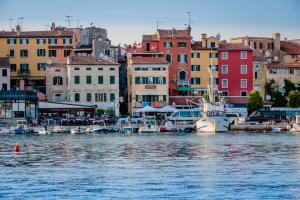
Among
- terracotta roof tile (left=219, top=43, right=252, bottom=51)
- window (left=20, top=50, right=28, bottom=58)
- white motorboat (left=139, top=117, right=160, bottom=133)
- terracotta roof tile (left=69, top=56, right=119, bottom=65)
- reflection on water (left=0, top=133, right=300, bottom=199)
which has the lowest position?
reflection on water (left=0, top=133, right=300, bottom=199)

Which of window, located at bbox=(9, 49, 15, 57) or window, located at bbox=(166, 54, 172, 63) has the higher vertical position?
window, located at bbox=(9, 49, 15, 57)

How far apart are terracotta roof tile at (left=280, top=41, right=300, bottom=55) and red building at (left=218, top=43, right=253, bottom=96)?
17.4m

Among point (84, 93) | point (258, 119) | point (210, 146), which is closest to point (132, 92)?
point (84, 93)

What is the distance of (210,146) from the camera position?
88875 mm

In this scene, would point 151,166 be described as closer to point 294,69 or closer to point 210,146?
point 210,146

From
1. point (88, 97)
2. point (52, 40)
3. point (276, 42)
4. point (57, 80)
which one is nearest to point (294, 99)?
point (276, 42)

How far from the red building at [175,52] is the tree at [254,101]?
774cm

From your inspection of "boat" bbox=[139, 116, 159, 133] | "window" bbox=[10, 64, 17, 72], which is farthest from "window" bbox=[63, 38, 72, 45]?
"boat" bbox=[139, 116, 159, 133]

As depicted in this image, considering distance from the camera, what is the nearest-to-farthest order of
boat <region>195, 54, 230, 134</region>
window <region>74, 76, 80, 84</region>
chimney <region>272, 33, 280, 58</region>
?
boat <region>195, 54, 230, 134</region> < window <region>74, 76, 80, 84</region> < chimney <region>272, 33, 280, 58</region>

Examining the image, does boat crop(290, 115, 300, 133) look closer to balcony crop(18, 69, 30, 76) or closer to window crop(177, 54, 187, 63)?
window crop(177, 54, 187, 63)

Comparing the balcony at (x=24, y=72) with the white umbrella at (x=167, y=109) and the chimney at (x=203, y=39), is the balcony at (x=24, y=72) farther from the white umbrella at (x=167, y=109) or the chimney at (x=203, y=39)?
the chimney at (x=203, y=39)

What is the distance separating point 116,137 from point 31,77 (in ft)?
90.9

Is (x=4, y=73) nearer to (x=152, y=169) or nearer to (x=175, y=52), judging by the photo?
(x=175, y=52)

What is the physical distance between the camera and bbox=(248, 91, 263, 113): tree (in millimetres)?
127812
